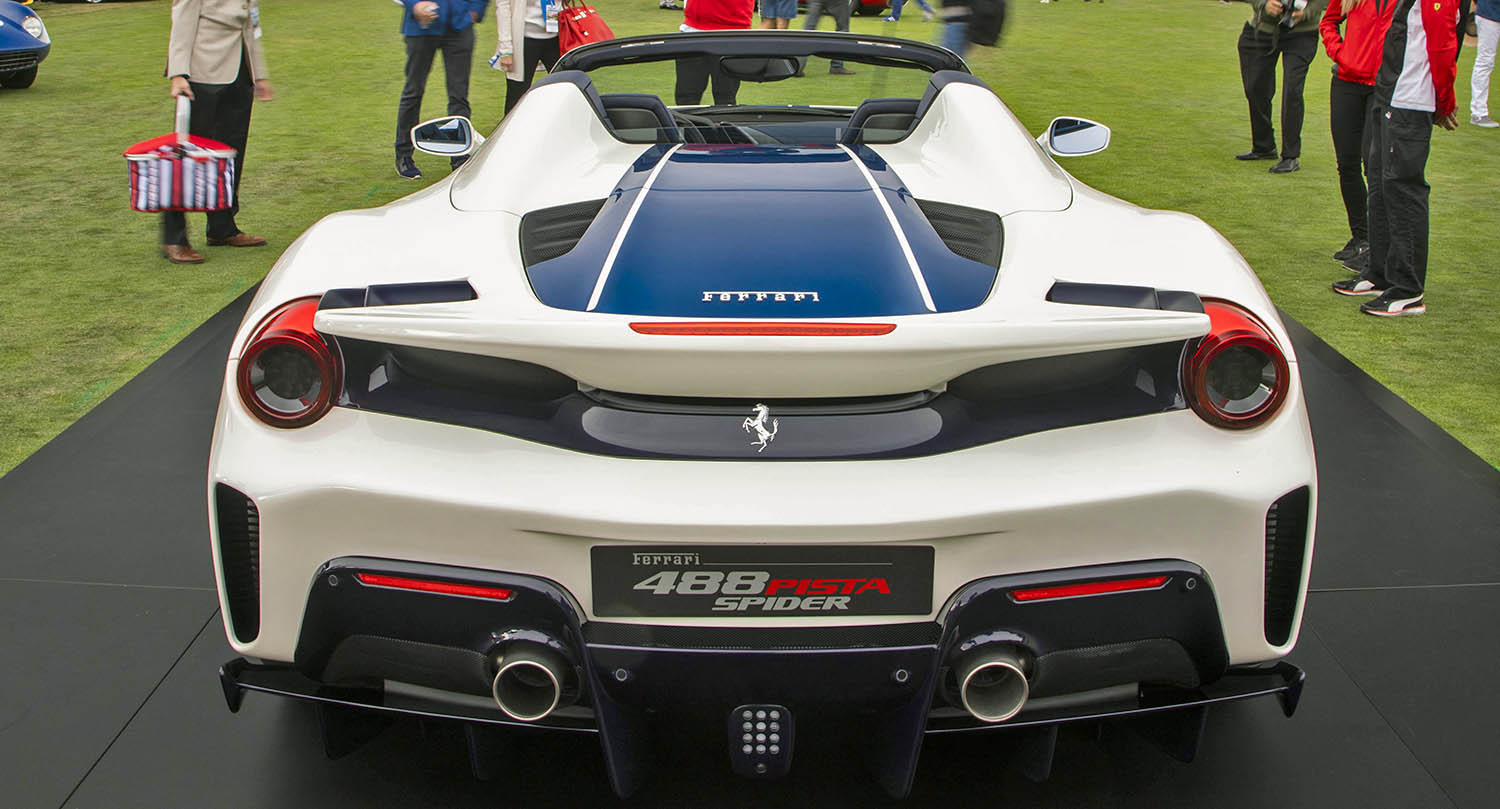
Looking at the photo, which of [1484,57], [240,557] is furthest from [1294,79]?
[240,557]

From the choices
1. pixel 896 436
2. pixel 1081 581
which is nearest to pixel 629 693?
pixel 896 436

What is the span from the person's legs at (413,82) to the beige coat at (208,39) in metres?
1.52

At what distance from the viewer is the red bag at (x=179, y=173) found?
5059 millimetres

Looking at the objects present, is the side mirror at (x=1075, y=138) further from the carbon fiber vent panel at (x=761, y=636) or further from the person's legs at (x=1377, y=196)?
the person's legs at (x=1377, y=196)

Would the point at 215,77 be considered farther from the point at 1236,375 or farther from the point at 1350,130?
the point at 1350,130

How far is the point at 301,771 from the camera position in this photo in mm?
2225

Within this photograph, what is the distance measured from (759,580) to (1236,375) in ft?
2.54

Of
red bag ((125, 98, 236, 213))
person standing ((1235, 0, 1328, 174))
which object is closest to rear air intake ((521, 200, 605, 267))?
red bag ((125, 98, 236, 213))

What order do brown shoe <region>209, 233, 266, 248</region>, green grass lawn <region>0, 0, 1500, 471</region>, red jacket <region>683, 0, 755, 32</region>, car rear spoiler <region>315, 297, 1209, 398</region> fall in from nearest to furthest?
1. car rear spoiler <region>315, 297, 1209, 398</region>
2. green grass lawn <region>0, 0, 1500, 471</region>
3. brown shoe <region>209, 233, 266, 248</region>
4. red jacket <region>683, 0, 755, 32</region>

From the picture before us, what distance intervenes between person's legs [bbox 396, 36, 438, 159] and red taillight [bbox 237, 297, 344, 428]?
559cm

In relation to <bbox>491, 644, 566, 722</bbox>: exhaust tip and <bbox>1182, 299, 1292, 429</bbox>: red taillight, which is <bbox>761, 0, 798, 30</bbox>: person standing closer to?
<bbox>1182, 299, 1292, 429</bbox>: red taillight

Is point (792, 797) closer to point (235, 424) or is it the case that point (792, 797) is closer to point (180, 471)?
point (235, 424)

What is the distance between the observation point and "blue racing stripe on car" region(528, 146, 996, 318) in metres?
1.82

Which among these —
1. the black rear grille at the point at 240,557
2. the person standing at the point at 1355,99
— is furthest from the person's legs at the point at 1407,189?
the black rear grille at the point at 240,557
